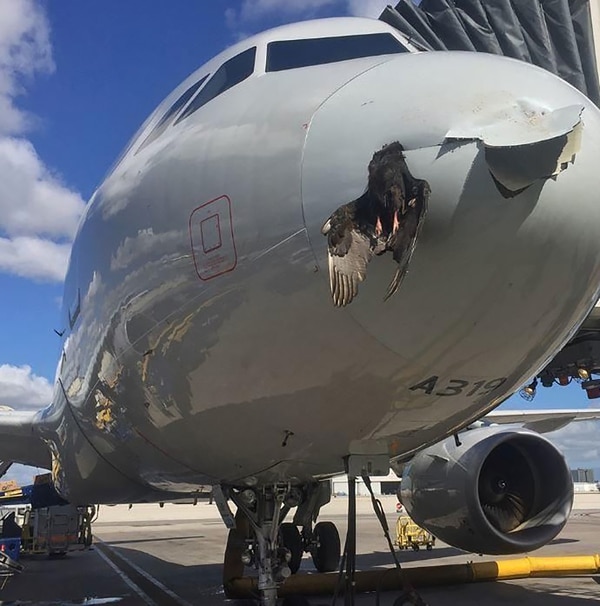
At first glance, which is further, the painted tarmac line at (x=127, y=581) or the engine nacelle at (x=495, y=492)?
the painted tarmac line at (x=127, y=581)

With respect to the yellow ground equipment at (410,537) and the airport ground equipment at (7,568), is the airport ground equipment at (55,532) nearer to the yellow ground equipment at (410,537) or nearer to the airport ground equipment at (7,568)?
the airport ground equipment at (7,568)

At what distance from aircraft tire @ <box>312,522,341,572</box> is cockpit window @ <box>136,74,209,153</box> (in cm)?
641

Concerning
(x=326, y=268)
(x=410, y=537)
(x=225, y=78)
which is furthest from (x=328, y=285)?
(x=410, y=537)

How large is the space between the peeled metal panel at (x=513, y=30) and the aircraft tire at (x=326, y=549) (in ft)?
21.3

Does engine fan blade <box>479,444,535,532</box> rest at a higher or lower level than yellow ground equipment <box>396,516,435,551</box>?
higher

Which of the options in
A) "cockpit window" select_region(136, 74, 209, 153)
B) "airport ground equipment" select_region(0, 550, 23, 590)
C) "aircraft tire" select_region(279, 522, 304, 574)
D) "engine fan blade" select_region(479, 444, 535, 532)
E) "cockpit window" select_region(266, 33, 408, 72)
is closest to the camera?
"cockpit window" select_region(266, 33, 408, 72)

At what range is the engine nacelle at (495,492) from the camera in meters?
6.62

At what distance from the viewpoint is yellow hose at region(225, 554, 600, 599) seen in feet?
22.9

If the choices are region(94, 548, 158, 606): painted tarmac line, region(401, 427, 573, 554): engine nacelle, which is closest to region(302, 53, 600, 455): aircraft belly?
region(401, 427, 573, 554): engine nacelle

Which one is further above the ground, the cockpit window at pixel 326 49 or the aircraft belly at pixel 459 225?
the cockpit window at pixel 326 49

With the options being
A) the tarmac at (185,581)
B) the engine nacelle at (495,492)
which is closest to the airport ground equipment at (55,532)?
the tarmac at (185,581)

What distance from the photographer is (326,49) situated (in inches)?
144

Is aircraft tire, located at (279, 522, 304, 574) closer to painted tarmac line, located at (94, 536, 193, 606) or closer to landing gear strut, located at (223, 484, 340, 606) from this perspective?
painted tarmac line, located at (94, 536, 193, 606)

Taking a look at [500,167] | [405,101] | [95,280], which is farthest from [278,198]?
[95,280]
